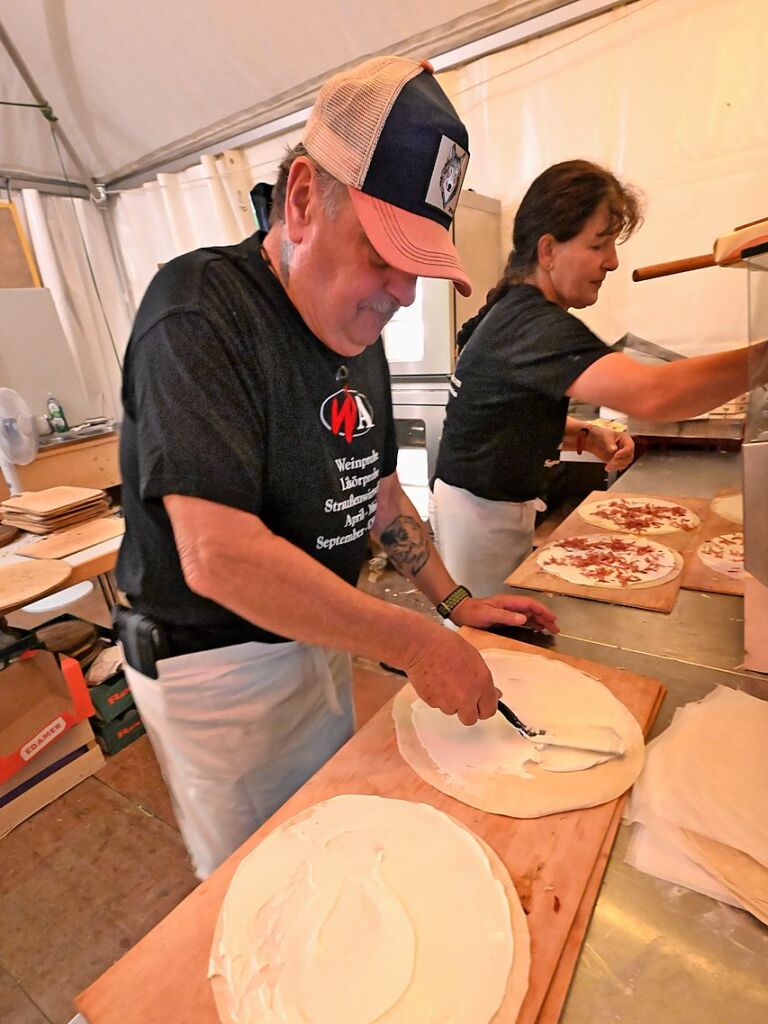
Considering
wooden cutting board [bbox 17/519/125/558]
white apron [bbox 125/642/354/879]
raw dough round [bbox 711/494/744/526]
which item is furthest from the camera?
wooden cutting board [bbox 17/519/125/558]

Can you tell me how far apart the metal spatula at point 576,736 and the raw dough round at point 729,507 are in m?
1.06

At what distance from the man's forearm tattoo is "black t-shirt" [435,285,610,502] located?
439 mm

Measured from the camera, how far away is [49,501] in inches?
91.8

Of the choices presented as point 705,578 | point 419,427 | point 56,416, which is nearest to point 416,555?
point 705,578

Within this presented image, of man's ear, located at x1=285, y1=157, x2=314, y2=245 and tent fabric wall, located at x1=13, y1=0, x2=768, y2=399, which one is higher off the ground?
tent fabric wall, located at x1=13, y1=0, x2=768, y2=399

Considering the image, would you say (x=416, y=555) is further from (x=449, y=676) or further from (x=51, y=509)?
(x=51, y=509)

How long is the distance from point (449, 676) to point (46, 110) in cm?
446

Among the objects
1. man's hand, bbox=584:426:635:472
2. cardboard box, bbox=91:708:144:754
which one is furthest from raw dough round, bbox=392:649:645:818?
cardboard box, bbox=91:708:144:754

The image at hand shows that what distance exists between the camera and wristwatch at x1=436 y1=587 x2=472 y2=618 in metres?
1.16

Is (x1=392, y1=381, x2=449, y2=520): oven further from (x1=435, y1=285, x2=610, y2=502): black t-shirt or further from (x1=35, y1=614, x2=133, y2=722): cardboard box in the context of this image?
(x1=35, y1=614, x2=133, y2=722): cardboard box

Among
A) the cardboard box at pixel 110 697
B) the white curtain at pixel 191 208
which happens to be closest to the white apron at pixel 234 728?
the cardboard box at pixel 110 697

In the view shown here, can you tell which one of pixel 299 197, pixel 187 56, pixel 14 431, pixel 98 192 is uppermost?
pixel 187 56

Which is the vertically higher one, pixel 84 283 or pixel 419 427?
pixel 84 283

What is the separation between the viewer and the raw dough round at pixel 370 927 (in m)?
0.51
